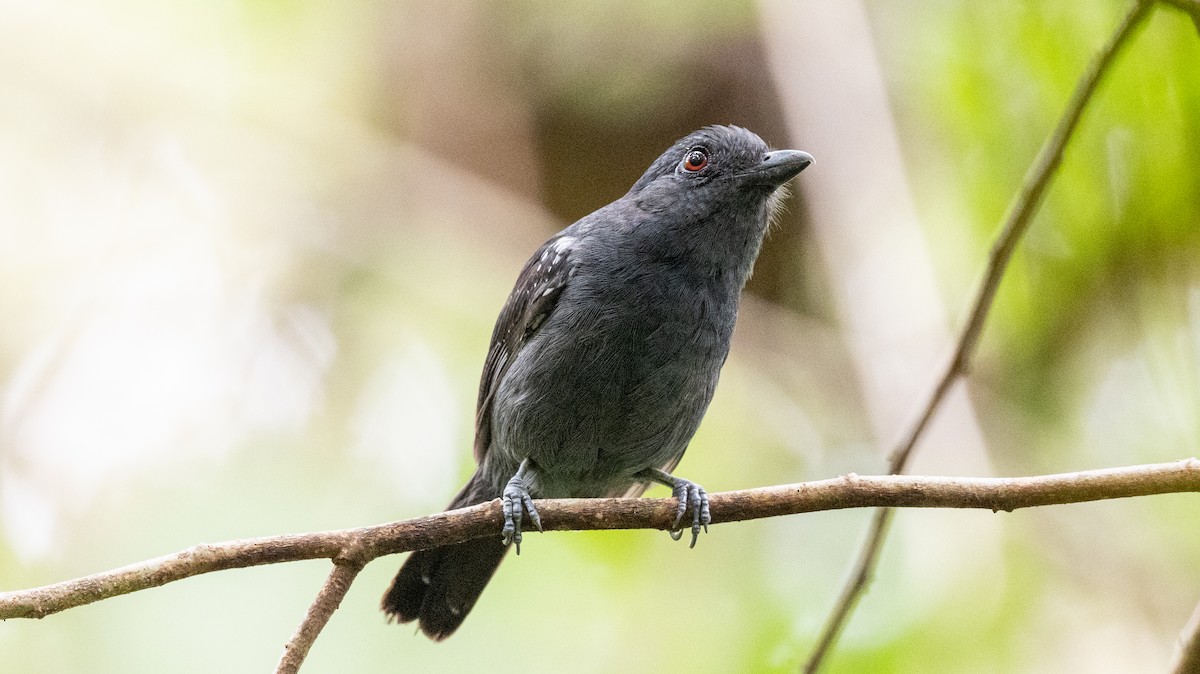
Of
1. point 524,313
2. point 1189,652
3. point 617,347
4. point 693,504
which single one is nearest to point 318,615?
point 693,504

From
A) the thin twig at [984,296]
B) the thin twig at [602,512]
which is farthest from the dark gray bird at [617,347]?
the thin twig at [602,512]

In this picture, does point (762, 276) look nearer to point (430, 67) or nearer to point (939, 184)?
point (939, 184)

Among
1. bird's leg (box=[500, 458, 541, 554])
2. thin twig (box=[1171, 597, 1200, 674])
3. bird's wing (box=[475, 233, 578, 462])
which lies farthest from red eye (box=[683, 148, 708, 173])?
thin twig (box=[1171, 597, 1200, 674])

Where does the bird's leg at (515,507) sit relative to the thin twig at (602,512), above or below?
below

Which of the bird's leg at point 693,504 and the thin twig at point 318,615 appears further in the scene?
the bird's leg at point 693,504

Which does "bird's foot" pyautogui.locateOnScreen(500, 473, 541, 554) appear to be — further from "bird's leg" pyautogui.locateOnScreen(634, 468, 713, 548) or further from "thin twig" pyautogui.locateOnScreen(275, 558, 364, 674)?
"thin twig" pyautogui.locateOnScreen(275, 558, 364, 674)

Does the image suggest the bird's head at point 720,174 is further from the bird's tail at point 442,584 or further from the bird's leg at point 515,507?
the bird's tail at point 442,584

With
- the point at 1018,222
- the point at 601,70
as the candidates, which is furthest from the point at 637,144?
the point at 1018,222

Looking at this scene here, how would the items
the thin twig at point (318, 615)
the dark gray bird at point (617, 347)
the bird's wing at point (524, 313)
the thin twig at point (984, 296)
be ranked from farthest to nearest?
the bird's wing at point (524, 313)
the dark gray bird at point (617, 347)
the thin twig at point (984, 296)
the thin twig at point (318, 615)
